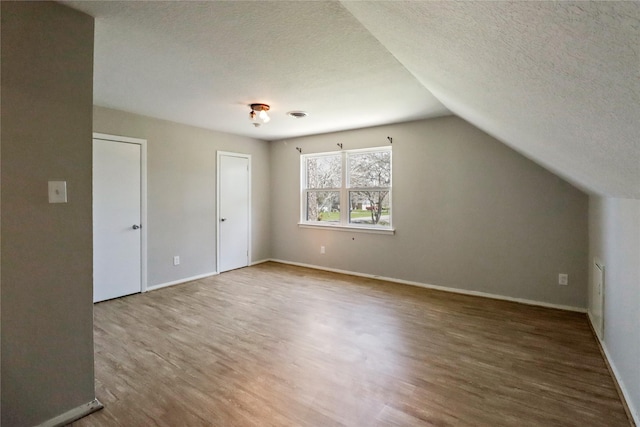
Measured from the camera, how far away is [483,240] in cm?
385

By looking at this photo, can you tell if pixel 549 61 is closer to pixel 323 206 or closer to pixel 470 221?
pixel 470 221

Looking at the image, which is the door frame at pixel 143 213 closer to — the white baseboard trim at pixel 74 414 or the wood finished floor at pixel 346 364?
the wood finished floor at pixel 346 364

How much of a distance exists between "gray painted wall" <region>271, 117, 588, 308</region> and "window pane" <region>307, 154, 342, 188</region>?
10.9 inches

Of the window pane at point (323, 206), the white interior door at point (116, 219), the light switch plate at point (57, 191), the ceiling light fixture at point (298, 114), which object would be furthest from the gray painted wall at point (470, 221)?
the light switch plate at point (57, 191)

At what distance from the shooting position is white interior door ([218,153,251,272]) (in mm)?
5051

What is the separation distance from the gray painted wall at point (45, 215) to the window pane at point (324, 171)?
374cm

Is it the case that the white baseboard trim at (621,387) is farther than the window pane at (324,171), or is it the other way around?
the window pane at (324,171)

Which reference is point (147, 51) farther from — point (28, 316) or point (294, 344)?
point (294, 344)

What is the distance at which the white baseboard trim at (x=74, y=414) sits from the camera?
5.53 feet

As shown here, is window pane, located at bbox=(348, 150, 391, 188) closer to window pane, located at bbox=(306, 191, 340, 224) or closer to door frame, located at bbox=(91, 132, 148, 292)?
window pane, located at bbox=(306, 191, 340, 224)

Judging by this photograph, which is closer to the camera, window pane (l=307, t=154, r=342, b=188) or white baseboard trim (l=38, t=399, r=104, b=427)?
white baseboard trim (l=38, t=399, r=104, b=427)

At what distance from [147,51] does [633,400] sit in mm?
3760

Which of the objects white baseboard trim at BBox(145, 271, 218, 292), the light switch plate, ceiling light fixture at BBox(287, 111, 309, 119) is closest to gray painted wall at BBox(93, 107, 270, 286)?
white baseboard trim at BBox(145, 271, 218, 292)

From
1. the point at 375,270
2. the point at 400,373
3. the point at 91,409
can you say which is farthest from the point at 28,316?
the point at 375,270
